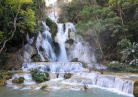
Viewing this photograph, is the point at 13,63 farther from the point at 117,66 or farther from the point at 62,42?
the point at 117,66

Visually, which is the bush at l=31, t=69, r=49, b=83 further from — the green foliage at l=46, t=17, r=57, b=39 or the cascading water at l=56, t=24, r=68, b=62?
the green foliage at l=46, t=17, r=57, b=39

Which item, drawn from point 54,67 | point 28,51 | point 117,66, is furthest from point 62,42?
point 117,66

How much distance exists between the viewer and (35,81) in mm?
9648

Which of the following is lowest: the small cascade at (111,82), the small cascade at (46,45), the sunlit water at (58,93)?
the sunlit water at (58,93)

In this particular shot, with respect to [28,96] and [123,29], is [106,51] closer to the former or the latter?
[123,29]

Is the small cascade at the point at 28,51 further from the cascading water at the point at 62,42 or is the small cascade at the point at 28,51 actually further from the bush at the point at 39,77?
the bush at the point at 39,77

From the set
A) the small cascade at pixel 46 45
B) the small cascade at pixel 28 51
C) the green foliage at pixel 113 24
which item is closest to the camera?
the green foliage at pixel 113 24

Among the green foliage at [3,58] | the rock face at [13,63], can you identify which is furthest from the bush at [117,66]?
the green foliage at [3,58]

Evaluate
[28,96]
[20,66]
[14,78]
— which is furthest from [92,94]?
[20,66]

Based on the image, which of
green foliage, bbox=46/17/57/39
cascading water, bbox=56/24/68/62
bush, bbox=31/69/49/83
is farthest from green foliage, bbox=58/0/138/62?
bush, bbox=31/69/49/83

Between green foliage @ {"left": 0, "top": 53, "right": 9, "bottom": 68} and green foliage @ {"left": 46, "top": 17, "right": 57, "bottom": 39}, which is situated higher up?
green foliage @ {"left": 46, "top": 17, "right": 57, "bottom": 39}

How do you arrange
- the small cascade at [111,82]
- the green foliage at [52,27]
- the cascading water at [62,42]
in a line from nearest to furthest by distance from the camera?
the small cascade at [111,82] < the cascading water at [62,42] < the green foliage at [52,27]

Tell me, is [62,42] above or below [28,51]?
above

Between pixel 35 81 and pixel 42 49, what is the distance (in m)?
11.4
